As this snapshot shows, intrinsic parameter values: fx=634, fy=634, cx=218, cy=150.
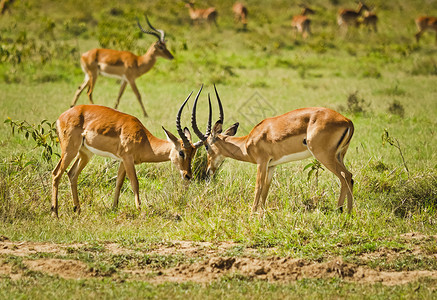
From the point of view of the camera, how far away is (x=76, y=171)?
689 centimetres

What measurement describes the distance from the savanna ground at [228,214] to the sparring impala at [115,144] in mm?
274

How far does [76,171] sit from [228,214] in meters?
1.84

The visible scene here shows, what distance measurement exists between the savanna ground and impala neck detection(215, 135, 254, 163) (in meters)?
0.37

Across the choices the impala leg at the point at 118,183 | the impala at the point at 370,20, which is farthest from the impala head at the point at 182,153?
the impala at the point at 370,20

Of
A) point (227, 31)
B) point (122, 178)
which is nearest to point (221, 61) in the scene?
point (227, 31)

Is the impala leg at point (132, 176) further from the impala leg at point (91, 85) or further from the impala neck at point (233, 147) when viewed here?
the impala leg at point (91, 85)

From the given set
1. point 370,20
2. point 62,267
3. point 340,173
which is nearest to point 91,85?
point 340,173

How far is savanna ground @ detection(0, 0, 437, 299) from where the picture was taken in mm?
4660

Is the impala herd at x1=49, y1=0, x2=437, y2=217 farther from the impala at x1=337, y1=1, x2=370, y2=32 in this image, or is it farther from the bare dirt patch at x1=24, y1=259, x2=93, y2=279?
the impala at x1=337, y1=1, x2=370, y2=32

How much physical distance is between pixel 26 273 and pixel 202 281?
4.25 ft

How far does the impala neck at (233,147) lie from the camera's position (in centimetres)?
682

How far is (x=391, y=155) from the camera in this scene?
338 inches

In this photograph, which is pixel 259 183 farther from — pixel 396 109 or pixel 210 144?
pixel 396 109

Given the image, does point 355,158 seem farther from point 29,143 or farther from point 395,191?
point 29,143
